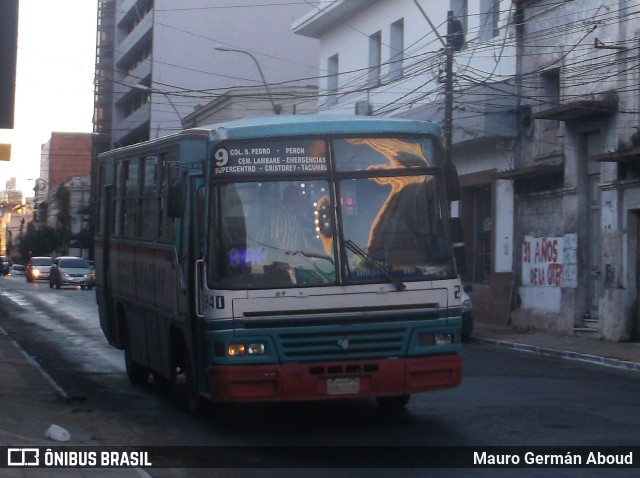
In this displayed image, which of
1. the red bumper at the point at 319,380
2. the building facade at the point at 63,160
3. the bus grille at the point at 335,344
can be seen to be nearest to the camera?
the red bumper at the point at 319,380

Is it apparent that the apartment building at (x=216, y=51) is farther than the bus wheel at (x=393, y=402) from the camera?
Yes

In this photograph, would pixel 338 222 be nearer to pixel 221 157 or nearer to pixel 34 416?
pixel 221 157

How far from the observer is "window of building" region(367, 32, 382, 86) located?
35.5 m

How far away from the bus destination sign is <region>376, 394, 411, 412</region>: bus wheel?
2890mm

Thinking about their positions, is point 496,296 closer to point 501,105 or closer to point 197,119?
point 501,105

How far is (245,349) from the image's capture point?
1017cm

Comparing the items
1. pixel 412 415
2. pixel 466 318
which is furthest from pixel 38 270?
pixel 412 415

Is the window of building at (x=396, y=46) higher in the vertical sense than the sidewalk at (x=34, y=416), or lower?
higher

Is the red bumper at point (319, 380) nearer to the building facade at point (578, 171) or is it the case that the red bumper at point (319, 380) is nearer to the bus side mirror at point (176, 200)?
the bus side mirror at point (176, 200)

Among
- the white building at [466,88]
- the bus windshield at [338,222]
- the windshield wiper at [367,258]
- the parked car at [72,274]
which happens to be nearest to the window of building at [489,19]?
the white building at [466,88]

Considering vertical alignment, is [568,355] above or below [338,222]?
below

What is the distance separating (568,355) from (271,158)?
38.5 ft

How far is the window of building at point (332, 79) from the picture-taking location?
3909 cm

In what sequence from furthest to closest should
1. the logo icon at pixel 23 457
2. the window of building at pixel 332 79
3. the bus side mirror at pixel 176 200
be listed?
the window of building at pixel 332 79 < the bus side mirror at pixel 176 200 < the logo icon at pixel 23 457
